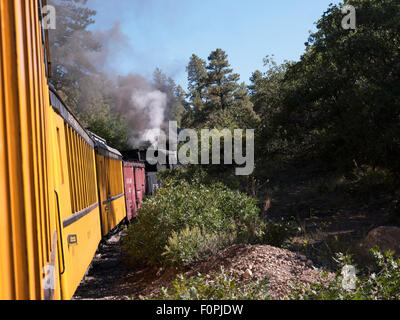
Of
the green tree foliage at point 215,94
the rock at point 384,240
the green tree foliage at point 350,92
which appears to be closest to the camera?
the rock at point 384,240

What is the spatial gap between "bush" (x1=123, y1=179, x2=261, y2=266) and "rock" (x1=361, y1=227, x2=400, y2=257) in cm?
195

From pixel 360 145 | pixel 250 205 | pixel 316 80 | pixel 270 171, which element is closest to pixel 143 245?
pixel 250 205

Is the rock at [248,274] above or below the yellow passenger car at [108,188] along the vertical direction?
below

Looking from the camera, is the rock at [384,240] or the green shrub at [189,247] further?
the rock at [384,240]

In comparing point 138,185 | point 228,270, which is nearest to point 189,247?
point 228,270

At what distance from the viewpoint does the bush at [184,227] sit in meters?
6.78

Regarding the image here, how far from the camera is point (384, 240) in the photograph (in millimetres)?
7520

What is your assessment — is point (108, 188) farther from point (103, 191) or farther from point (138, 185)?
point (138, 185)

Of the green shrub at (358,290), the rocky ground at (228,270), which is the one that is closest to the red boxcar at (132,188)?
the rocky ground at (228,270)

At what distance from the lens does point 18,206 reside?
197 centimetres

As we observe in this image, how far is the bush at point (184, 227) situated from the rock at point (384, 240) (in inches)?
76.9

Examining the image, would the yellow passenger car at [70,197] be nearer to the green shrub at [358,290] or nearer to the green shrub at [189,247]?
the green shrub at [189,247]

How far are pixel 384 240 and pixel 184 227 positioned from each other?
3.53 meters
